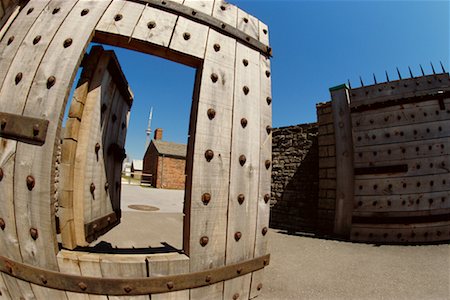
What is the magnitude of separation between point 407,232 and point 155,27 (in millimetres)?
5086

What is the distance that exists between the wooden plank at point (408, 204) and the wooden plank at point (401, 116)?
138 centimetres

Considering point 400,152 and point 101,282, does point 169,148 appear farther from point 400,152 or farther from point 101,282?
point 101,282

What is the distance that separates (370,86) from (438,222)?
288cm

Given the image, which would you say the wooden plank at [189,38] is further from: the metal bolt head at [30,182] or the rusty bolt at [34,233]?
the rusty bolt at [34,233]

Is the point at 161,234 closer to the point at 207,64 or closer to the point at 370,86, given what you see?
the point at 207,64

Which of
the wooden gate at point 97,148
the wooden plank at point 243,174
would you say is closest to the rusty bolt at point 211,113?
the wooden gate at point 97,148

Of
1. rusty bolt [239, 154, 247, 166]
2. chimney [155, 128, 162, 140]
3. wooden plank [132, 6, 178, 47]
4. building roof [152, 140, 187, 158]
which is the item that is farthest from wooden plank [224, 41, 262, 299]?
chimney [155, 128, 162, 140]

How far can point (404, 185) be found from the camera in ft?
12.3

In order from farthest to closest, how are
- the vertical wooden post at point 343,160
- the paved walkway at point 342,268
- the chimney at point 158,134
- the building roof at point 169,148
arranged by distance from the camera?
the chimney at point 158,134
the building roof at point 169,148
the vertical wooden post at point 343,160
the paved walkway at point 342,268

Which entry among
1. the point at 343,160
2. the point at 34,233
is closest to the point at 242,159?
the point at 34,233

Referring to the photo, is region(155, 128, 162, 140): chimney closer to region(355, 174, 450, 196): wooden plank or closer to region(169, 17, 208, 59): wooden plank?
region(355, 174, 450, 196): wooden plank

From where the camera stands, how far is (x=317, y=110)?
5137 mm

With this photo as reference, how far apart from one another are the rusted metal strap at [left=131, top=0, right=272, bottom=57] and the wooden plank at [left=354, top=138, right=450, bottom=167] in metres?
3.55

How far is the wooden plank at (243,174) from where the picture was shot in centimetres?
142
